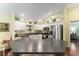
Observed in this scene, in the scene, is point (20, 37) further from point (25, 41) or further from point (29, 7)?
point (29, 7)

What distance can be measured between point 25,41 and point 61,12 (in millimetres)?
674

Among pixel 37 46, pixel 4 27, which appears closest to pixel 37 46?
pixel 37 46

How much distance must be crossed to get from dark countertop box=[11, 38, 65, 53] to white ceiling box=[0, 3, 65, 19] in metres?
0.37

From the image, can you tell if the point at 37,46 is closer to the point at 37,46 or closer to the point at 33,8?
the point at 37,46

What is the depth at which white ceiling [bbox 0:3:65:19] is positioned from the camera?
1604 millimetres

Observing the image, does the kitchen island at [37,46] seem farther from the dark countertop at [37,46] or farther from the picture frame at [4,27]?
the picture frame at [4,27]

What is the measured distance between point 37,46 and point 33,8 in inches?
21.9

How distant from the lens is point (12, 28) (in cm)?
160

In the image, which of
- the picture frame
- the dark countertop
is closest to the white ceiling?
the picture frame

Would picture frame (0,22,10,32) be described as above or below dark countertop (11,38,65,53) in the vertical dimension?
above

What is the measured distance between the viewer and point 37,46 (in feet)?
5.37

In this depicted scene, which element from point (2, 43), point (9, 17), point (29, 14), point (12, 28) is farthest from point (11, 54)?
point (29, 14)

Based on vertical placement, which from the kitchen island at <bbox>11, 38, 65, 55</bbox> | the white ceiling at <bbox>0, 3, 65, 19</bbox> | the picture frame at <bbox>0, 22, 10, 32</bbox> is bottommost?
the kitchen island at <bbox>11, 38, 65, 55</bbox>

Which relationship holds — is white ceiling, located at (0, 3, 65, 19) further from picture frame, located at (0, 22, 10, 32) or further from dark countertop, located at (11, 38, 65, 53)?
dark countertop, located at (11, 38, 65, 53)
